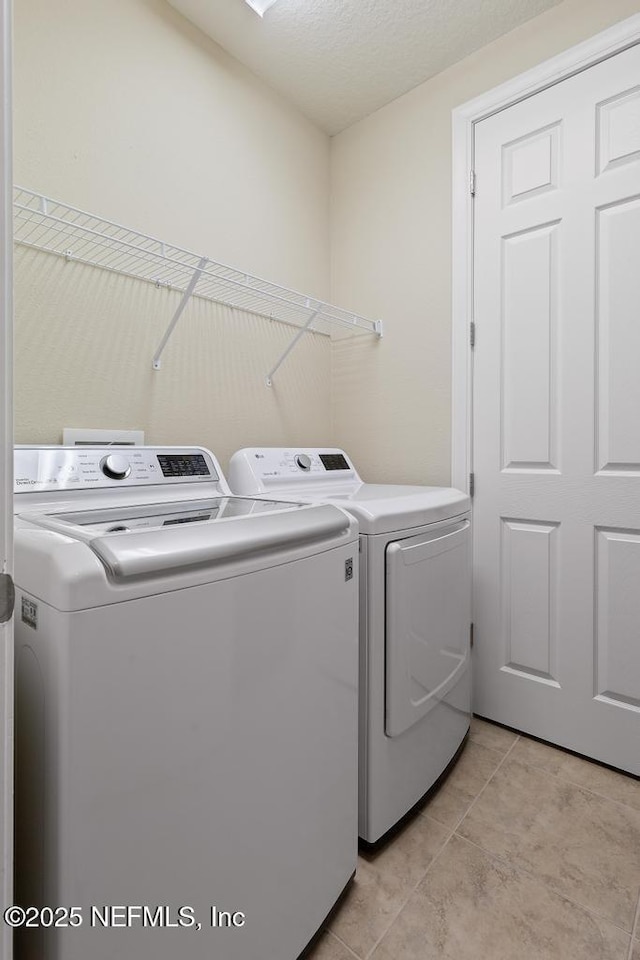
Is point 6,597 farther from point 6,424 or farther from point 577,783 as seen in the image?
point 577,783

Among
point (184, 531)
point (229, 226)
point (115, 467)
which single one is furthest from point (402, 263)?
point (184, 531)

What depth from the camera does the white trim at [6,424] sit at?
51 cm

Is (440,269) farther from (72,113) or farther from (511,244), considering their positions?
(72,113)

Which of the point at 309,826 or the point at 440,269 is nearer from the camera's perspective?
the point at 309,826

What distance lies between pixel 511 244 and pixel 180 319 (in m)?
1.31

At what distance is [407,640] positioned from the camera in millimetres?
1329

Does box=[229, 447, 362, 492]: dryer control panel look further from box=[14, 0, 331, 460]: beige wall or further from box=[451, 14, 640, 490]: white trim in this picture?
box=[451, 14, 640, 490]: white trim

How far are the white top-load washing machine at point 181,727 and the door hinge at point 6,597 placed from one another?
9 cm

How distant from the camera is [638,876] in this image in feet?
4.08

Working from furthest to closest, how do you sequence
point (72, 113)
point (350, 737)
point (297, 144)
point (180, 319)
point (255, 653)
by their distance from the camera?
point (297, 144) < point (180, 319) < point (72, 113) < point (350, 737) < point (255, 653)

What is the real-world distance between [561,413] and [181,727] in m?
1.63

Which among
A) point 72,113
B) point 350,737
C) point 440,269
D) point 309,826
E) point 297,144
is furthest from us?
point 297,144

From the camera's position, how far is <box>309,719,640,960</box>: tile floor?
1.08 m

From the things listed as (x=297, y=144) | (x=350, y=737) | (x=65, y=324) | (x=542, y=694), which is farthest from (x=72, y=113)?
(x=542, y=694)
